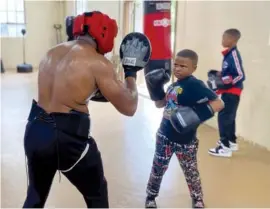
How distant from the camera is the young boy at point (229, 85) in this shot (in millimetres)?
3445

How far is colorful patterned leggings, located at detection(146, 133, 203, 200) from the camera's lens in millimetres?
2295

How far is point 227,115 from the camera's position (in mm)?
3559

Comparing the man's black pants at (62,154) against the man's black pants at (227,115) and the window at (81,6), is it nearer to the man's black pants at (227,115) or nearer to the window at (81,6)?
the man's black pants at (227,115)

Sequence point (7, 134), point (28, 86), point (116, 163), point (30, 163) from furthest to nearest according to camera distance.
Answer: point (28, 86), point (7, 134), point (116, 163), point (30, 163)

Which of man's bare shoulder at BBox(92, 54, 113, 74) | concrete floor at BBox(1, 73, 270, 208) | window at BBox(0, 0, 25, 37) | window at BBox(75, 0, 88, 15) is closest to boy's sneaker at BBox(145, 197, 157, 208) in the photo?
concrete floor at BBox(1, 73, 270, 208)

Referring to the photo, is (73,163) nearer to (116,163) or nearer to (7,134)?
(116,163)

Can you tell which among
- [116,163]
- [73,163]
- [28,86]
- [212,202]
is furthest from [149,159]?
[28,86]

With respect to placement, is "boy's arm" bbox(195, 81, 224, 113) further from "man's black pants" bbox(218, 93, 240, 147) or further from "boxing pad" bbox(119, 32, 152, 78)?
"man's black pants" bbox(218, 93, 240, 147)

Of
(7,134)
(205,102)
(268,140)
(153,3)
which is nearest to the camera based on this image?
(205,102)

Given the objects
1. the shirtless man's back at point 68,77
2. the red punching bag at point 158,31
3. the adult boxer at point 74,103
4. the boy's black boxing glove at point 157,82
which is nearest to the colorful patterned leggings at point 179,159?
the boy's black boxing glove at point 157,82

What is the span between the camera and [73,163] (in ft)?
5.59

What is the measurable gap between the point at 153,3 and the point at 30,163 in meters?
1.43

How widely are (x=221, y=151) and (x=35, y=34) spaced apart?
7.65 m

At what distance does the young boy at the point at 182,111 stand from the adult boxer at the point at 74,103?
1.84 feet
